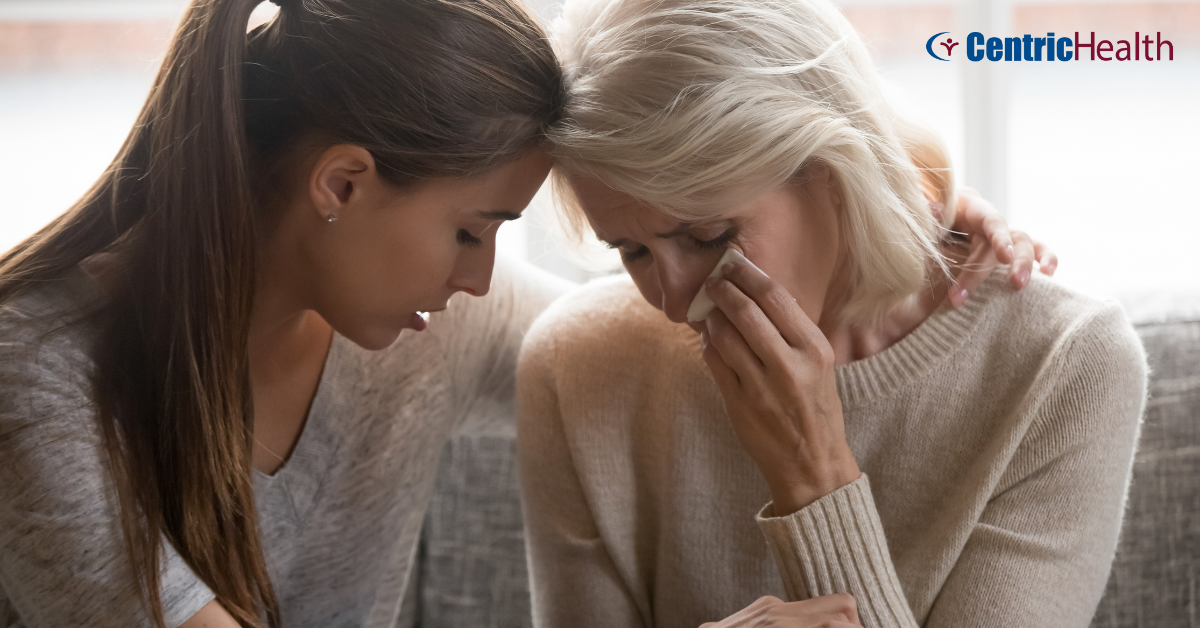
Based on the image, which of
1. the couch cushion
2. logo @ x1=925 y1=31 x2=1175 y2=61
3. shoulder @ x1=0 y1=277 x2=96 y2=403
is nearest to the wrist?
the couch cushion

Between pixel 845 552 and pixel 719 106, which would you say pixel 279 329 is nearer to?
pixel 719 106

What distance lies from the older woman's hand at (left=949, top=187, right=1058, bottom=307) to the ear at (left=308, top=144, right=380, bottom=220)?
2.62 feet

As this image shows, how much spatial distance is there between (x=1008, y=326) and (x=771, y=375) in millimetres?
371

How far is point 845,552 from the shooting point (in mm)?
1138

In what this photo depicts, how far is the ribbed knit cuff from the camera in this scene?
114cm

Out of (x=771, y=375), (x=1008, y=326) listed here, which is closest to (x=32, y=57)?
(x=771, y=375)

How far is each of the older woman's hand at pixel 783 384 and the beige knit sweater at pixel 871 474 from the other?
39mm

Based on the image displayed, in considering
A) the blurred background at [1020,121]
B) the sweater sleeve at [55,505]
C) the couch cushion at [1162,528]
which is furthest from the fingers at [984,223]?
the sweater sleeve at [55,505]

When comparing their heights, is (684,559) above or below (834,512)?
below

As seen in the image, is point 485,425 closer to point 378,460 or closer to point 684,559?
point 378,460

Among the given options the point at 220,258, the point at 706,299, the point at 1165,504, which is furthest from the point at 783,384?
the point at 1165,504

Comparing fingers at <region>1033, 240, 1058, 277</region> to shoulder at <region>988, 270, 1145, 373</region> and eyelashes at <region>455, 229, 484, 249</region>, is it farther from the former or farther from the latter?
eyelashes at <region>455, 229, 484, 249</region>

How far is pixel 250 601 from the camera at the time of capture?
3.80 feet

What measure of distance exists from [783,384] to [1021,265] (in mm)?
392
